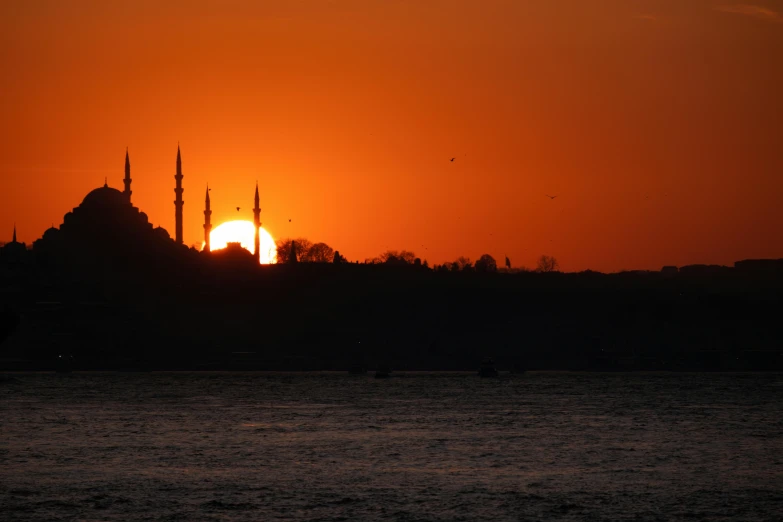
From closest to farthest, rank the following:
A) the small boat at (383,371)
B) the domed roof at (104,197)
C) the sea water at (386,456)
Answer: the sea water at (386,456) < the small boat at (383,371) < the domed roof at (104,197)

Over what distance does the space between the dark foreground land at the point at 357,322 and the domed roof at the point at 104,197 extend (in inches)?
378

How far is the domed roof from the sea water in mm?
35463

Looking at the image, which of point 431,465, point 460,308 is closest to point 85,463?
point 431,465

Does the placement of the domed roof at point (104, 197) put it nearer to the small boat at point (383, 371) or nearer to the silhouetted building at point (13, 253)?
the silhouetted building at point (13, 253)

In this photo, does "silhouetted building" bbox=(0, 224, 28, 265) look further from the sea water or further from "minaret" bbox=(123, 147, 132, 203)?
the sea water

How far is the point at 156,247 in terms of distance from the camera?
145625mm

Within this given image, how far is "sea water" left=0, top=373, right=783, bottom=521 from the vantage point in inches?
1585

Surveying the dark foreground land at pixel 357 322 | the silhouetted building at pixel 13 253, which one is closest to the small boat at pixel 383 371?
the dark foreground land at pixel 357 322

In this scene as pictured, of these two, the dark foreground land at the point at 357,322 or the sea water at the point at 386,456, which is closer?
the sea water at the point at 386,456

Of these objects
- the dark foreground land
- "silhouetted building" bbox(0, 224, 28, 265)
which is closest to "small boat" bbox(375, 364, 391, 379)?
the dark foreground land

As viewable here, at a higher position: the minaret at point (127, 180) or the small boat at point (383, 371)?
the minaret at point (127, 180)

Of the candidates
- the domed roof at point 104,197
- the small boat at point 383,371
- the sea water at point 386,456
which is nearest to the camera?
the sea water at point 386,456

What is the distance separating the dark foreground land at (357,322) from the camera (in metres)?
144

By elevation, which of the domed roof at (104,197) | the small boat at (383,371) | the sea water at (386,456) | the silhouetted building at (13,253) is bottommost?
the sea water at (386,456)
